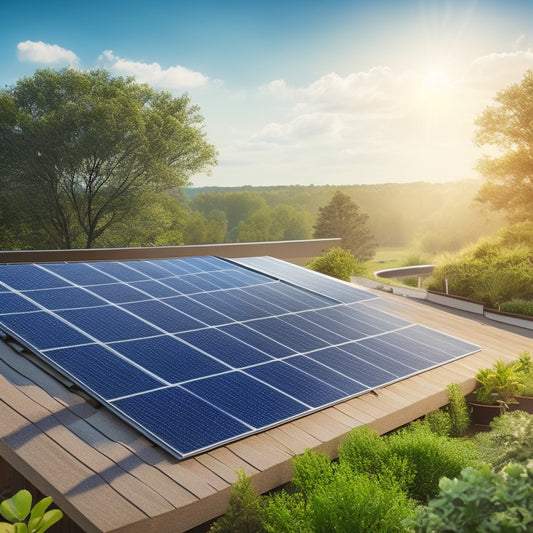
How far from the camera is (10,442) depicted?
18.7ft

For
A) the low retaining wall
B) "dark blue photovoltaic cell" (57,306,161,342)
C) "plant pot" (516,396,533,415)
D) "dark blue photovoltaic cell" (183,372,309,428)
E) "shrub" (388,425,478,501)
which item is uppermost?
"dark blue photovoltaic cell" (57,306,161,342)

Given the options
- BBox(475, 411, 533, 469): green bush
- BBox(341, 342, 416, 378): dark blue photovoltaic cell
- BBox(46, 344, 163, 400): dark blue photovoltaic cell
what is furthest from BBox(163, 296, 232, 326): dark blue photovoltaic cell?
BBox(475, 411, 533, 469): green bush

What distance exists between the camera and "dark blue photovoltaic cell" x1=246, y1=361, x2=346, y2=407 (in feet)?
25.9

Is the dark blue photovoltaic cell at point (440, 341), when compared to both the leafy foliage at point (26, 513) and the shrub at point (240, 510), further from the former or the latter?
the leafy foliage at point (26, 513)

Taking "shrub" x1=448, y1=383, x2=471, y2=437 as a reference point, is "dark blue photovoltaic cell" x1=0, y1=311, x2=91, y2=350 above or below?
above

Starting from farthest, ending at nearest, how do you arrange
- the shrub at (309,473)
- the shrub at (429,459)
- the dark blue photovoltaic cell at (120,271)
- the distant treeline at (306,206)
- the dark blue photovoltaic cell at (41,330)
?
the distant treeline at (306,206) → the dark blue photovoltaic cell at (120,271) → the dark blue photovoltaic cell at (41,330) → the shrub at (429,459) → the shrub at (309,473)

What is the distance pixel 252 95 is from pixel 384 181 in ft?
96.2

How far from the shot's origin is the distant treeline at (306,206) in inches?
3516

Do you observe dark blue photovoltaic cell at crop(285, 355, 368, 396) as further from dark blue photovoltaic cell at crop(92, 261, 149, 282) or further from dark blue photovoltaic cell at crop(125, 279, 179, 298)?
dark blue photovoltaic cell at crop(92, 261, 149, 282)

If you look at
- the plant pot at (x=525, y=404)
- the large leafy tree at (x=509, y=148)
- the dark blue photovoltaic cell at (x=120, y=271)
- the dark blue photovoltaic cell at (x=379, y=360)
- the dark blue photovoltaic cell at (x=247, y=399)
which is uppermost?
the large leafy tree at (x=509, y=148)

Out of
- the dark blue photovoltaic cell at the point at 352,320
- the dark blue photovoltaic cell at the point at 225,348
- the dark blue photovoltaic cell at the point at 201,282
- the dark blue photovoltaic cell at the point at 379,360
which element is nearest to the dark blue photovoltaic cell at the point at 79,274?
the dark blue photovoltaic cell at the point at 201,282

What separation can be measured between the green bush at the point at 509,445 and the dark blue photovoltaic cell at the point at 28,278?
7107mm

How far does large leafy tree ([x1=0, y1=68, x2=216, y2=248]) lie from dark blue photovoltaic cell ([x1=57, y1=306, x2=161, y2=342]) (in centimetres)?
3703

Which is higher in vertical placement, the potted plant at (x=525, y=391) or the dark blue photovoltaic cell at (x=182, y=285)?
the dark blue photovoltaic cell at (x=182, y=285)
